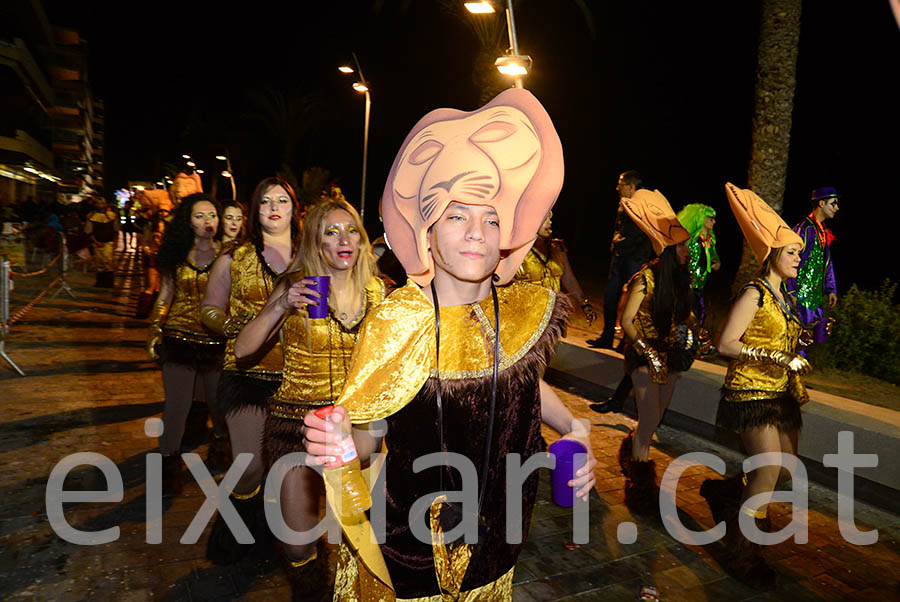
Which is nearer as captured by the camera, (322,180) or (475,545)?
(475,545)

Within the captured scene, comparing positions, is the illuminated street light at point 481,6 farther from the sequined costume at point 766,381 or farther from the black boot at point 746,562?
the black boot at point 746,562

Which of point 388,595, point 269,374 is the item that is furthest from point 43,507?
point 388,595

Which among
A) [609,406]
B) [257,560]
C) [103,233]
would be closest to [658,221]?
[609,406]

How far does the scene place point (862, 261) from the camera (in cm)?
3056

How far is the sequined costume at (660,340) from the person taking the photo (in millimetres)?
5043

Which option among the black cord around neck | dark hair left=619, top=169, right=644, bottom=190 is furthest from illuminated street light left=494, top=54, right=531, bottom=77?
the black cord around neck

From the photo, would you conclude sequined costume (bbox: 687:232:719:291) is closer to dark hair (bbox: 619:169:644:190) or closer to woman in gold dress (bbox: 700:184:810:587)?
dark hair (bbox: 619:169:644:190)

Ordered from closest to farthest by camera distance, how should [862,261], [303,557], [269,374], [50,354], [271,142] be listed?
[303,557]
[269,374]
[50,354]
[862,261]
[271,142]

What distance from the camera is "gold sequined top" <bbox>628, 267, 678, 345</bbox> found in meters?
5.08

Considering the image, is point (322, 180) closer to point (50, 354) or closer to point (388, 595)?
point (50, 354)

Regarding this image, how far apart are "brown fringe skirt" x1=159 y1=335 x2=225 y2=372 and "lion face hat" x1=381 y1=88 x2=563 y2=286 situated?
3.38 m

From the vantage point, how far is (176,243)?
213 inches

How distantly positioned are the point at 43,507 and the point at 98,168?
160044mm

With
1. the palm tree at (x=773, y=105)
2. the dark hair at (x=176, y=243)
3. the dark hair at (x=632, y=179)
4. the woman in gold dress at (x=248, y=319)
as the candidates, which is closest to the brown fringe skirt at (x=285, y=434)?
the woman in gold dress at (x=248, y=319)
